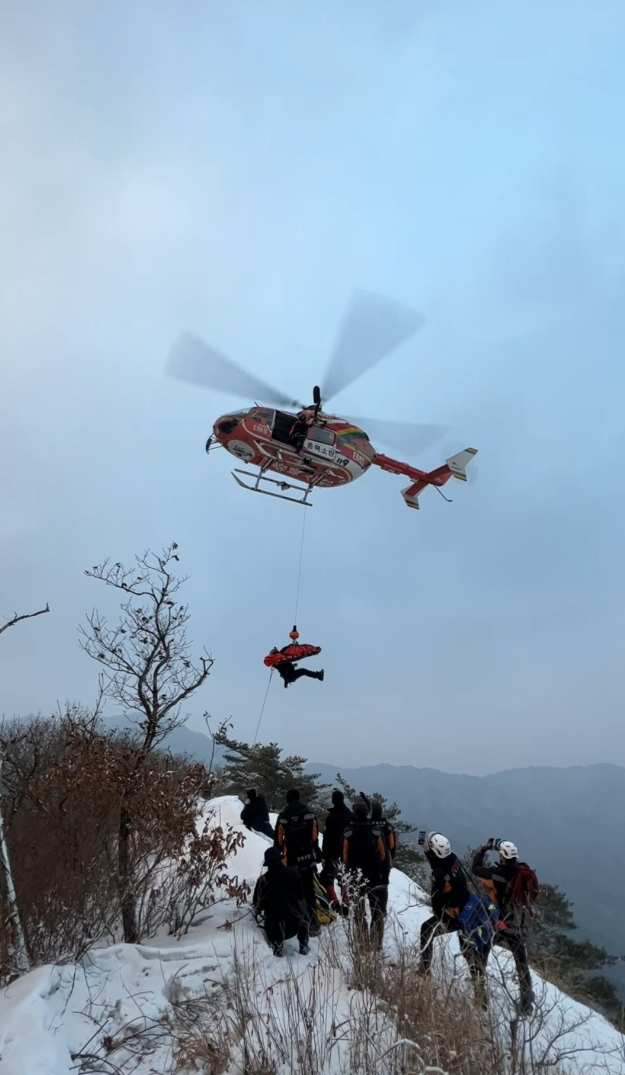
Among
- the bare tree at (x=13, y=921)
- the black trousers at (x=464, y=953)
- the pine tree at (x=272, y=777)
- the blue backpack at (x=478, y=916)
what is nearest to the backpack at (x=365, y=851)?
the black trousers at (x=464, y=953)

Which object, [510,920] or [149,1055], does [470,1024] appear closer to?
[149,1055]

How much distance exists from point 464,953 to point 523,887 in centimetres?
177

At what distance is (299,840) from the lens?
7.77m

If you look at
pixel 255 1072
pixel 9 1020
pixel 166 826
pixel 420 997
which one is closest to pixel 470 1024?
pixel 420 997

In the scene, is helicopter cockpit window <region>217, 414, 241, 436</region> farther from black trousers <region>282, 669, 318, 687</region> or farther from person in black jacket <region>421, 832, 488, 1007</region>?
person in black jacket <region>421, 832, 488, 1007</region>

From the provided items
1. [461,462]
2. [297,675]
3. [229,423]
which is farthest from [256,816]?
[461,462]

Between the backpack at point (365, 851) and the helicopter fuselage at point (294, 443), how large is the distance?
817cm

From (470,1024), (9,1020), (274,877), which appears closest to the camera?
(470,1024)

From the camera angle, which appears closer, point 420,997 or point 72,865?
point 420,997

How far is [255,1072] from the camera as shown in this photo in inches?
158

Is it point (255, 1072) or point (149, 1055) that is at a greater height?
point (255, 1072)

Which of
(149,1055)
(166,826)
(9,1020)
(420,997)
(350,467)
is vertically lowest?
(149,1055)

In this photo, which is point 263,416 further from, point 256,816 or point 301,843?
point 301,843

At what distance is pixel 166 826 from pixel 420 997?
12.6 feet
